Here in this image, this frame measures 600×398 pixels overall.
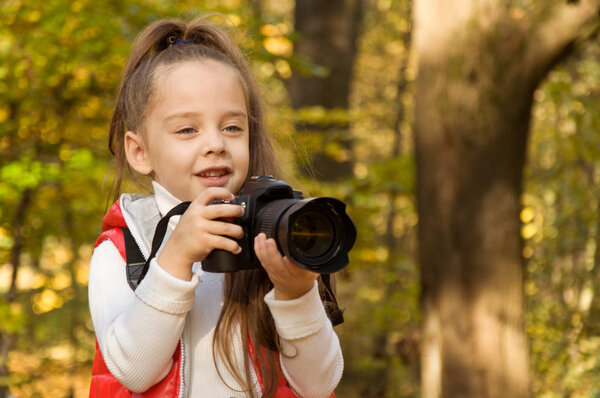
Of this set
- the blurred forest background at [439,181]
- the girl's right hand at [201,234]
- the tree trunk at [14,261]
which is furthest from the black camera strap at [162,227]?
the tree trunk at [14,261]

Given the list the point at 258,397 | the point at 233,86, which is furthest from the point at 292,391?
the point at 233,86

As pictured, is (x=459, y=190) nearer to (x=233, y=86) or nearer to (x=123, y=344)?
(x=233, y=86)

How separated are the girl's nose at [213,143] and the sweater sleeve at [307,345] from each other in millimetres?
325

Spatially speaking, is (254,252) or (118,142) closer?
(254,252)

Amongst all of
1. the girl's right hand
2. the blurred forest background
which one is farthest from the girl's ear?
the blurred forest background

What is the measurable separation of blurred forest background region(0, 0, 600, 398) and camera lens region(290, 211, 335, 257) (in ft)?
3.83

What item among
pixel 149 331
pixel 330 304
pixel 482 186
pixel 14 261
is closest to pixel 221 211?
pixel 149 331

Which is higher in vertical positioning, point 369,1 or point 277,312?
point 369,1

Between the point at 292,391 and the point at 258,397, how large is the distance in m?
0.08

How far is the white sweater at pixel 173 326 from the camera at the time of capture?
54.9 inches

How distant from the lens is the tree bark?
139 inches

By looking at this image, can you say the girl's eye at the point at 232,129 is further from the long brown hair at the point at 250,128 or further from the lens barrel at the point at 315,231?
the lens barrel at the point at 315,231

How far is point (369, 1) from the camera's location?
11703 millimetres

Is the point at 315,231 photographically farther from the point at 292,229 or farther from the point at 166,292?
the point at 166,292
